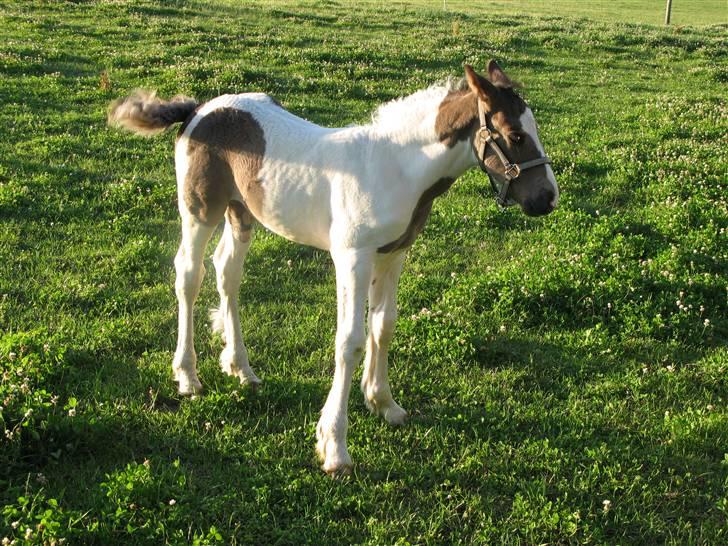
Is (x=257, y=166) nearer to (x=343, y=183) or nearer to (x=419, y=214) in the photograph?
(x=343, y=183)

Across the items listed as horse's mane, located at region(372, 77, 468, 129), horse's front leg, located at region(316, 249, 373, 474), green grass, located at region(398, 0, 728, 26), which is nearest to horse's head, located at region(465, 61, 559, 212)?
horse's mane, located at region(372, 77, 468, 129)

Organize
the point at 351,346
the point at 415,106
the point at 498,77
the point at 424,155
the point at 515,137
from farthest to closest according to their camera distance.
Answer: the point at 351,346, the point at 415,106, the point at 424,155, the point at 498,77, the point at 515,137

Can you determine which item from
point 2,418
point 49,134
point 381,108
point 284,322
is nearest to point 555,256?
point 284,322

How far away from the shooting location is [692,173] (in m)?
11.4

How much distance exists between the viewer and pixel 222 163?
18.6ft

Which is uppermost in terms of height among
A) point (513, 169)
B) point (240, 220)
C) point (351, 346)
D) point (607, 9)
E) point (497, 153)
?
point (607, 9)

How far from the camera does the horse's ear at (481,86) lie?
4402 mm

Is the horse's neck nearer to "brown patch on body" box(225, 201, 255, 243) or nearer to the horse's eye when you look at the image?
the horse's eye

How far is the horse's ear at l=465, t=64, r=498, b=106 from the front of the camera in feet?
14.4

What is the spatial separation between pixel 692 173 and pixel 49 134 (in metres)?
11.4

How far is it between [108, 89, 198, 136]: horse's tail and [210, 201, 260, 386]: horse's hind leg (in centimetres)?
Result: 92

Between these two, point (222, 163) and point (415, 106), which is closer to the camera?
point (415, 106)

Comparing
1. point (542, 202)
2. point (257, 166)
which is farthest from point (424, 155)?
point (257, 166)

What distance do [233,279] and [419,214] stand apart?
210 cm
